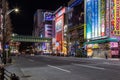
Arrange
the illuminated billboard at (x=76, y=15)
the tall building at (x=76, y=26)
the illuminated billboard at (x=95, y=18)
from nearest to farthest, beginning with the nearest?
the illuminated billboard at (x=95, y=18) → the tall building at (x=76, y=26) → the illuminated billboard at (x=76, y=15)


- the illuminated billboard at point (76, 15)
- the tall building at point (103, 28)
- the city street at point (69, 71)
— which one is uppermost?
the illuminated billboard at point (76, 15)

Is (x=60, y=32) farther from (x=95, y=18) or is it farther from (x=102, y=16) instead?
(x=102, y=16)

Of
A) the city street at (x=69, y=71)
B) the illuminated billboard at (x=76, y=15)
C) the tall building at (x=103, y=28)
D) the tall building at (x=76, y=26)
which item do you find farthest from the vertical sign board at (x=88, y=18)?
the city street at (x=69, y=71)

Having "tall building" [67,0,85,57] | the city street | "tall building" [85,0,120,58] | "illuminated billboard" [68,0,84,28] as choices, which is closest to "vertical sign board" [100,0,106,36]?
"tall building" [85,0,120,58]

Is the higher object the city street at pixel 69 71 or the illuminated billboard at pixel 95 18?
the illuminated billboard at pixel 95 18

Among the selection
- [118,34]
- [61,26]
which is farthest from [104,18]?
[61,26]

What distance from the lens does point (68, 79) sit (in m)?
19.1

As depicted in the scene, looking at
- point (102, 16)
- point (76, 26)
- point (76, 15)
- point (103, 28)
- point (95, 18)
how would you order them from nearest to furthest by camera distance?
point (103, 28), point (102, 16), point (95, 18), point (76, 26), point (76, 15)

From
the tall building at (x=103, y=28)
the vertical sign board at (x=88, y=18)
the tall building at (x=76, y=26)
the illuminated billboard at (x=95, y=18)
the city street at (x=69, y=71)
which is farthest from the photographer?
the tall building at (x=76, y=26)

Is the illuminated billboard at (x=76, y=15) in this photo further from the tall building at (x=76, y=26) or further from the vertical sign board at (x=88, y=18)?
the vertical sign board at (x=88, y=18)

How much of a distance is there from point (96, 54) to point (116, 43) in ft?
42.4

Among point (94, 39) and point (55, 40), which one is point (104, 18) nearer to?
point (94, 39)

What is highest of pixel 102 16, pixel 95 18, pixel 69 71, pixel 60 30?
pixel 60 30

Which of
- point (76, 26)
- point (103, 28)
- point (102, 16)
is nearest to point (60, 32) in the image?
point (76, 26)
